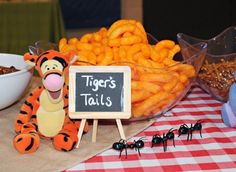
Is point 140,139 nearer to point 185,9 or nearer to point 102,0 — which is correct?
point 185,9

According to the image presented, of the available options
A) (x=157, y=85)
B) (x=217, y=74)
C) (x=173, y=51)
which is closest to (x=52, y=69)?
(x=157, y=85)

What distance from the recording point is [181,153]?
0.80 metres

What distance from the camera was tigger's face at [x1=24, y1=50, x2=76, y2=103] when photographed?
772 mm

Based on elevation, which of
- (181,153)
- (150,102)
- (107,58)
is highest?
(107,58)

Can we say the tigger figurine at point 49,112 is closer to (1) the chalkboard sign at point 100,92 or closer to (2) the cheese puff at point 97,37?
(1) the chalkboard sign at point 100,92

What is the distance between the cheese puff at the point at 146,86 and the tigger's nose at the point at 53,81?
0.53 ft

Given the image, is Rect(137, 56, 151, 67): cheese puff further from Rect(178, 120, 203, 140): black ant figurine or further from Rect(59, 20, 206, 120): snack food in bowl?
Rect(178, 120, 203, 140): black ant figurine

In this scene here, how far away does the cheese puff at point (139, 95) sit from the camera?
2.79ft

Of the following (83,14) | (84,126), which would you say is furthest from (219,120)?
(83,14)

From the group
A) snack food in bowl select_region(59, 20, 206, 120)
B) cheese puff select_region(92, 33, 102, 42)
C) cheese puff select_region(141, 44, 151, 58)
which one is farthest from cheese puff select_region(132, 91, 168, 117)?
cheese puff select_region(92, 33, 102, 42)

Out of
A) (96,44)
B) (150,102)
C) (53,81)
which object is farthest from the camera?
(96,44)

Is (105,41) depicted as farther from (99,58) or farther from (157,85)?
(157,85)

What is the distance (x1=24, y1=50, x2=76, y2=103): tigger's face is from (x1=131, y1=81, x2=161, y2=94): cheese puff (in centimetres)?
15

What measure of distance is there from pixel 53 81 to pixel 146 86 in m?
0.21
